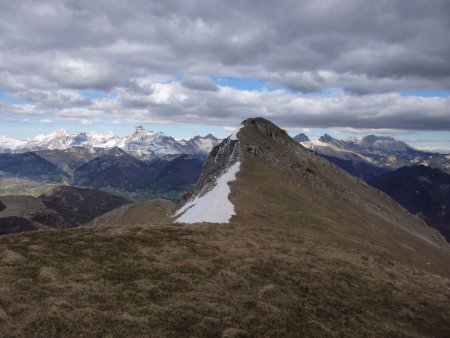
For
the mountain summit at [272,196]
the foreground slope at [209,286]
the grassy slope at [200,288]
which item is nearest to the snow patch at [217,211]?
the mountain summit at [272,196]

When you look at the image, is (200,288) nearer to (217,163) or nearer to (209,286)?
(209,286)

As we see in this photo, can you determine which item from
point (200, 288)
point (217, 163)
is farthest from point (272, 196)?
point (200, 288)

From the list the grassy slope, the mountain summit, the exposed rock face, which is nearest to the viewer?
the grassy slope

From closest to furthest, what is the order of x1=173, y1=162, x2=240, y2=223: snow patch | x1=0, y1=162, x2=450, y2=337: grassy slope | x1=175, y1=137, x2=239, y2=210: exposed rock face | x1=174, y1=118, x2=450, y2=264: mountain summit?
x1=0, y1=162, x2=450, y2=337: grassy slope < x1=173, y1=162, x2=240, y2=223: snow patch < x1=174, y1=118, x2=450, y2=264: mountain summit < x1=175, y1=137, x2=239, y2=210: exposed rock face

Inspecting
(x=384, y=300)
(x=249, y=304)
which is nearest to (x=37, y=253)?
(x=249, y=304)

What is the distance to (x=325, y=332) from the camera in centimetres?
2370

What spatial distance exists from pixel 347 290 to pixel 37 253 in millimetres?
27862

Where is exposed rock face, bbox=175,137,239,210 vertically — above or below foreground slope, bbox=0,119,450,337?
above

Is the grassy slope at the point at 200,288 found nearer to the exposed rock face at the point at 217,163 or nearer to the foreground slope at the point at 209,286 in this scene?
the foreground slope at the point at 209,286

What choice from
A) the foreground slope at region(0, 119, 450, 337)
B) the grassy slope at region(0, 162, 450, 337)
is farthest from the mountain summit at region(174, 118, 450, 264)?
the grassy slope at region(0, 162, 450, 337)

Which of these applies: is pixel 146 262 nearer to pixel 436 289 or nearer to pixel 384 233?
pixel 436 289

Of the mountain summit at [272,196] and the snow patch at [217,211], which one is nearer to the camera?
the snow patch at [217,211]

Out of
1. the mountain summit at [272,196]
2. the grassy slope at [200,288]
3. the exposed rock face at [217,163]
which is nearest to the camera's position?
the grassy slope at [200,288]

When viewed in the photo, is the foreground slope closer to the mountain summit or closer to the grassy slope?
the grassy slope
